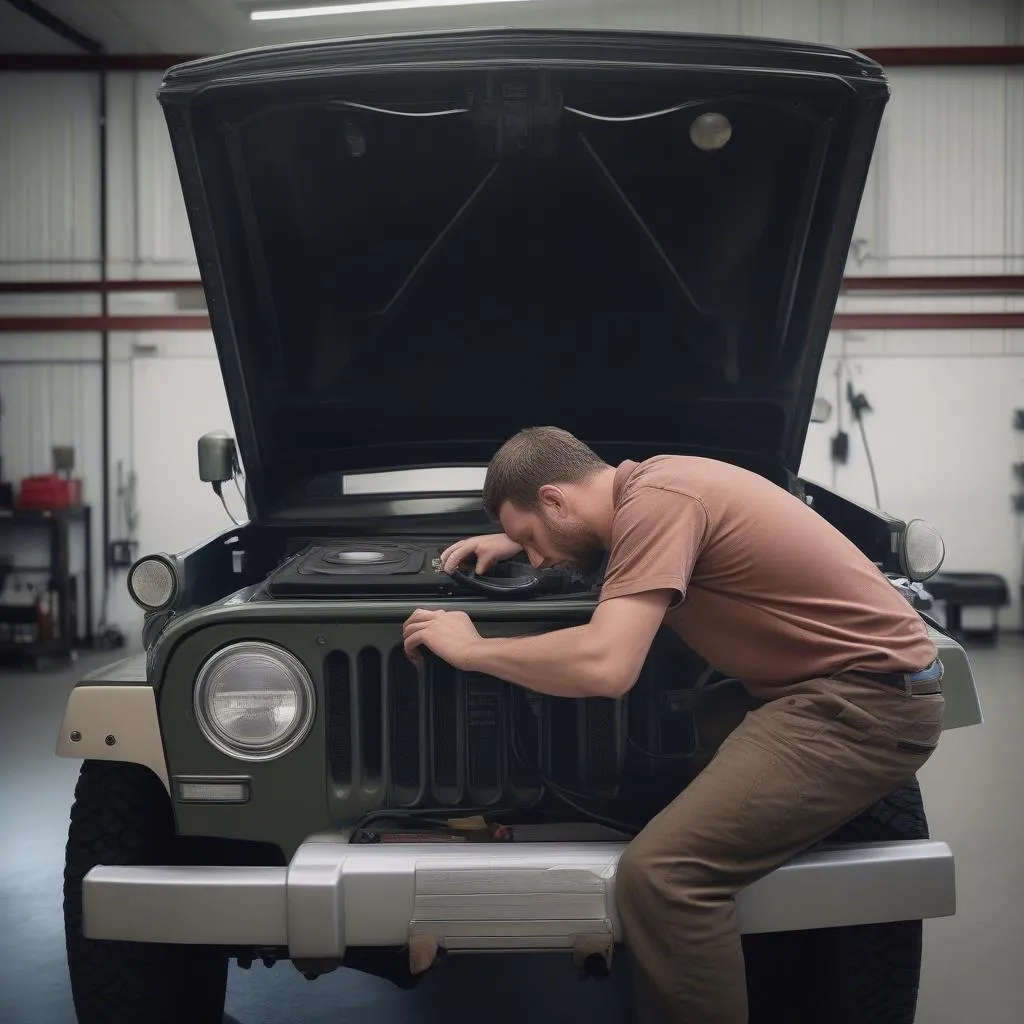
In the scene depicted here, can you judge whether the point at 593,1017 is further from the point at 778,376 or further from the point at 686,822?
the point at 778,376

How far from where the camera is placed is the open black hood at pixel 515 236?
2025 millimetres

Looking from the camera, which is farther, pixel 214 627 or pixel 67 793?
pixel 67 793

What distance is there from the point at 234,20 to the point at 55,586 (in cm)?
454

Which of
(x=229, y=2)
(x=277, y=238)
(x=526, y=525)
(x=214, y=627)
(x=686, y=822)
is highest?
(x=229, y=2)

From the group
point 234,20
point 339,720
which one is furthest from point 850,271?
point 339,720

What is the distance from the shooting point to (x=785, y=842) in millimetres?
1649

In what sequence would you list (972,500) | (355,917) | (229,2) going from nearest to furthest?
(355,917) → (229,2) → (972,500)

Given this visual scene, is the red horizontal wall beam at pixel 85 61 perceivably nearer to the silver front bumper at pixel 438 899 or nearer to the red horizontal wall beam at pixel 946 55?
the red horizontal wall beam at pixel 946 55

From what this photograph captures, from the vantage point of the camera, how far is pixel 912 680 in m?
1.74

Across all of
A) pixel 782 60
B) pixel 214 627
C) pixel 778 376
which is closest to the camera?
pixel 214 627

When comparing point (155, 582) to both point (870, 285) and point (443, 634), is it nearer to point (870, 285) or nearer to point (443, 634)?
point (443, 634)

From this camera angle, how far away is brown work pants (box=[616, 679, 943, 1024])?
5.15ft

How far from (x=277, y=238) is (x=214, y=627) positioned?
111 centimetres

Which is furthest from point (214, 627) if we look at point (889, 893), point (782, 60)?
point (782, 60)
